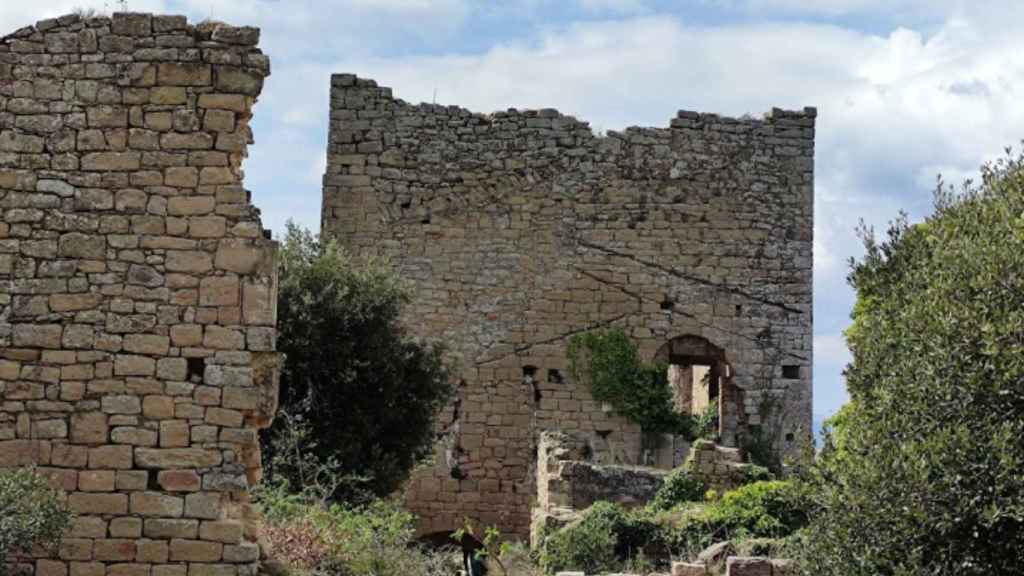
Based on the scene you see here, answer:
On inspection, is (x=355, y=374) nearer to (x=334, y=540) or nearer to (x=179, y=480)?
(x=334, y=540)

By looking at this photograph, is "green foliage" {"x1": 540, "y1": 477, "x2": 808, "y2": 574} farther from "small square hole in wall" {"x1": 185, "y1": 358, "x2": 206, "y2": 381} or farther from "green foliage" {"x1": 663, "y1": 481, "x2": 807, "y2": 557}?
"small square hole in wall" {"x1": 185, "y1": 358, "x2": 206, "y2": 381}

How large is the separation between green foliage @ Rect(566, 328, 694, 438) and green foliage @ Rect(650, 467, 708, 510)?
12.7 feet

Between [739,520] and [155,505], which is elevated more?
[155,505]

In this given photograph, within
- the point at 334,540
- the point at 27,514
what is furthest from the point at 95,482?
the point at 334,540

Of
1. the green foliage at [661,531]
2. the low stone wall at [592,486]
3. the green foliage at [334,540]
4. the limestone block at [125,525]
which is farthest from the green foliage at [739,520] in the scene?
the limestone block at [125,525]

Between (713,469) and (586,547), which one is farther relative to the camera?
(713,469)

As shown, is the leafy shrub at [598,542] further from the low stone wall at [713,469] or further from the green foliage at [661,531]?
the low stone wall at [713,469]

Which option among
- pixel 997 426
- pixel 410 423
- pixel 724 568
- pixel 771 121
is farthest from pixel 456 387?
pixel 997 426

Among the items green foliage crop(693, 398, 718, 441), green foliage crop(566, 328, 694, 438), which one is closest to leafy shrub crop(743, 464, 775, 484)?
green foliage crop(693, 398, 718, 441)

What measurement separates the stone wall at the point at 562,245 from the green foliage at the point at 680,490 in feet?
14.3

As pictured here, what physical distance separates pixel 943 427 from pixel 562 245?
13250 mm

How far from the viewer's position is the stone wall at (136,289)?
12023 millimetres

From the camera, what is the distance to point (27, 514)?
11.3 m

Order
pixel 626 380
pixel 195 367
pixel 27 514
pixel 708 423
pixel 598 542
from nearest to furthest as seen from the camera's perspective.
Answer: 1. pixel 27 514
2. pixel 195 367
3. pixel 598 542
4. pixel 626 380
5. pixel 708 423
